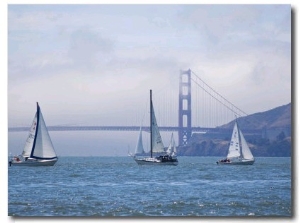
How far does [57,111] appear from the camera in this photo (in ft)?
35.7

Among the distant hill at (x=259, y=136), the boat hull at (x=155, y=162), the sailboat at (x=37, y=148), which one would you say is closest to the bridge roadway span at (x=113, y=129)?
A: the distant hill at (x=259, y=136)

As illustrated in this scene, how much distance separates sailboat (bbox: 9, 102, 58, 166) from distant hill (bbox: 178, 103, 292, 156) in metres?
2.27

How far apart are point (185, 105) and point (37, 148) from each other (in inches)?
225

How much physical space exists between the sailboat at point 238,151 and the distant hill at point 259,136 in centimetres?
9

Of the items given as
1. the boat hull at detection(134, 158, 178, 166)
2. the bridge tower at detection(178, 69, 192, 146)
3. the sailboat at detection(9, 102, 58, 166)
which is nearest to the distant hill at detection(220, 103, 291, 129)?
the bridge tower at detection(178, 69, 192, 146)

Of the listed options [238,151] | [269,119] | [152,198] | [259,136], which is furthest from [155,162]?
[269,119]

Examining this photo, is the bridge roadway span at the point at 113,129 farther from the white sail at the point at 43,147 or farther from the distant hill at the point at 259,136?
the white sail at the point at 43,147

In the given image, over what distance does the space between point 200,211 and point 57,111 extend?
230cm

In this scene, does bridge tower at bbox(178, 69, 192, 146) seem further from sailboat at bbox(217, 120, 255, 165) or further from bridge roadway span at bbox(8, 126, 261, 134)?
sailboat at bbox(217, 120, 255, 165)

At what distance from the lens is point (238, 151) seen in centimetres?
1619

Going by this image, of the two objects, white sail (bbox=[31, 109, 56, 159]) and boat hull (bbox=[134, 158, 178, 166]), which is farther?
boat hull (bbox=[134, 158, 178, 166])

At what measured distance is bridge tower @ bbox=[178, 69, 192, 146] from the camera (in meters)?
10.8

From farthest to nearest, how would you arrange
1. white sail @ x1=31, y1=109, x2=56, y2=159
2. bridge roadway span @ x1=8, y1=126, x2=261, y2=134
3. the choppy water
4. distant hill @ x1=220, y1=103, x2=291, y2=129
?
1. white sail @ x1=31, y1=109, x2=56, y2=159
2. bridge roadway span @ x1=8, y1=126, x2=261, y2=134
3. distant hill @ x1=220, y1=103, x2=291, y2=129
4. the choppy water

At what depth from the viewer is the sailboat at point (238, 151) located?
Answer: 41.4 ft
